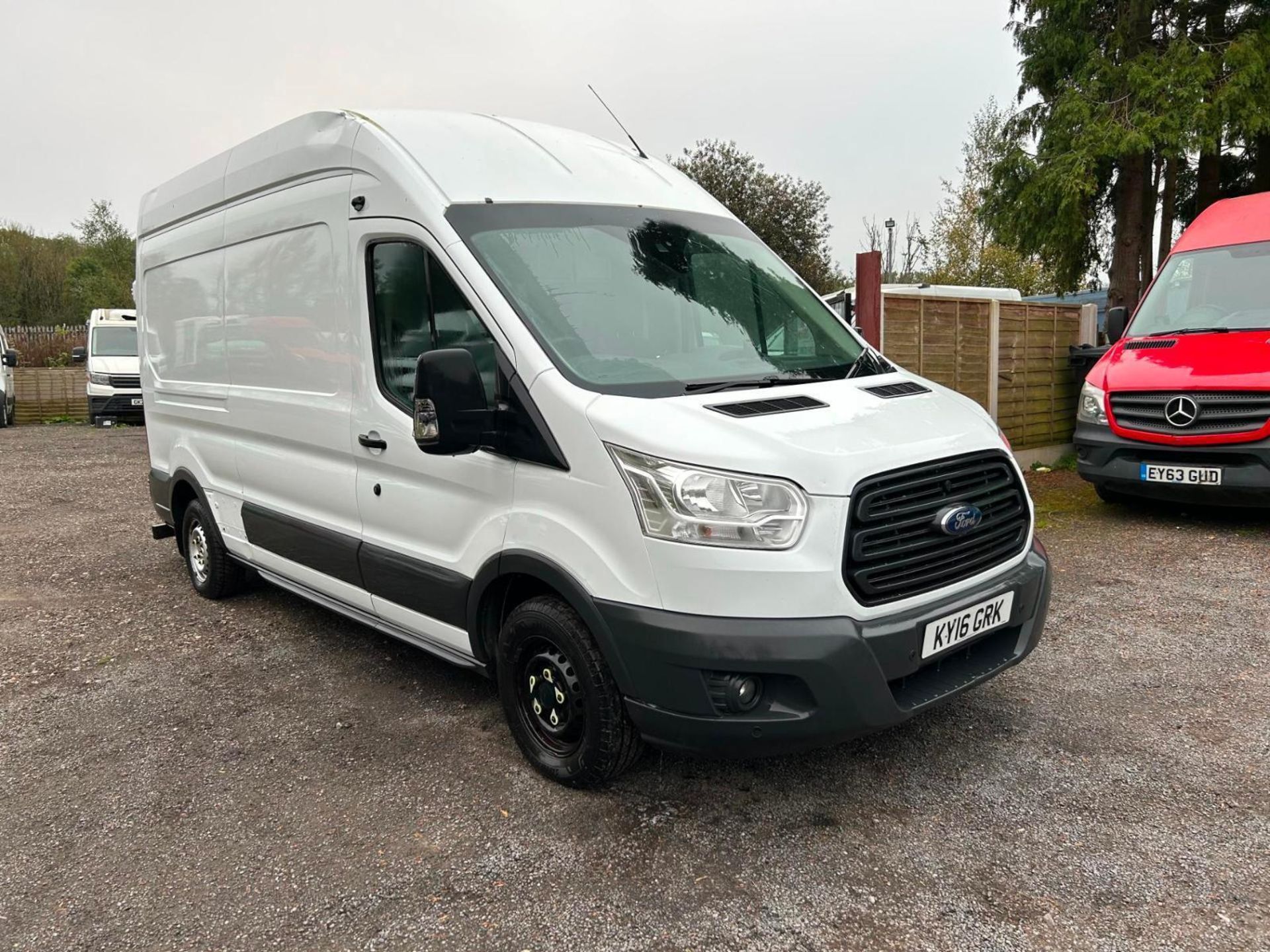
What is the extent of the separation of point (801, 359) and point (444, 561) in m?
1.62

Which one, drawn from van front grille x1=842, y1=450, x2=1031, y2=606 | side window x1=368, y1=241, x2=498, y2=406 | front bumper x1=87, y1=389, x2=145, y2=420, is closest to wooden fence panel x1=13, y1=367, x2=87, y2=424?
front bumper x1=87, y1=389, x2=145, y2=420

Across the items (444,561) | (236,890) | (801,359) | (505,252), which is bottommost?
(236,890)

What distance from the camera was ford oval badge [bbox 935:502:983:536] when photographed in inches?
119

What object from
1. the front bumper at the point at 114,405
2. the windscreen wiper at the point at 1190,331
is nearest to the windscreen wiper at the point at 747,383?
the windscreen wiper at the point at 1190,331

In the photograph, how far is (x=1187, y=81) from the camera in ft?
41.4

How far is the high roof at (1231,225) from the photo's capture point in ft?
25.2

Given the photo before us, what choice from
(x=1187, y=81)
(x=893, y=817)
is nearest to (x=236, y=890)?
(x=893, y=817)

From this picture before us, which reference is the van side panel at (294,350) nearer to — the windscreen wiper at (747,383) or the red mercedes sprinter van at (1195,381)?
the windscreen wiper at (747,383)

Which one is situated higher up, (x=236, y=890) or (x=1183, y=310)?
(x=1183, y=310)

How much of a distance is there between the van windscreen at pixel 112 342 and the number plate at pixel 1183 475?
57.9 ft

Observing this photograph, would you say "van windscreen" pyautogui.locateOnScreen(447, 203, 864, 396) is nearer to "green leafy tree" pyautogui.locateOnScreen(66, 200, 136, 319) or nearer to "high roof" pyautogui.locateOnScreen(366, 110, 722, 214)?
"high roof" pyautogui.locateOnScreen(366, 110, 722, 214)

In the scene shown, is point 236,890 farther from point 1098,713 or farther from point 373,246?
point 1098,713

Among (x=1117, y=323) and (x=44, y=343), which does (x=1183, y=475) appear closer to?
(x=1117, y=323)

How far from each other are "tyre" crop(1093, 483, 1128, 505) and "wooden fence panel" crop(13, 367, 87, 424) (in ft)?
67.3
